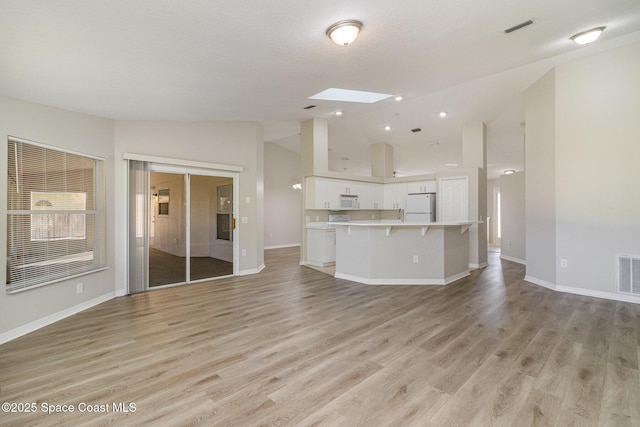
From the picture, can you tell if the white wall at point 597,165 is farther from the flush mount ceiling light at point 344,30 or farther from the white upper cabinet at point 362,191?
the flush mount ceiling light at point 344,30

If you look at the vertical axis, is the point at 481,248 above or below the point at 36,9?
below

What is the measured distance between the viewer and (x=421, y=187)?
7.50 meters

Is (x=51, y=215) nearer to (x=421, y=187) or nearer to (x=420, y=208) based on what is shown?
(x=420, y=208)

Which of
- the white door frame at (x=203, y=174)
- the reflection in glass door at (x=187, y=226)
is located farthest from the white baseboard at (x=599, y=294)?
the reflection in glass door at (x=187, y=226)

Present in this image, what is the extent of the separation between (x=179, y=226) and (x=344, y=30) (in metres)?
4.19

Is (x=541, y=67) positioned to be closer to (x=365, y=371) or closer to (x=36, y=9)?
(x=365, y=371)

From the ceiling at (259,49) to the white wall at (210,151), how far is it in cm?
25

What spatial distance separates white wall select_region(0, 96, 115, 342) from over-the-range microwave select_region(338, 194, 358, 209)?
4568 mm

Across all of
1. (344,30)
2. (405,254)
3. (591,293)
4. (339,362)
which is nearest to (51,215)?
(339,362)

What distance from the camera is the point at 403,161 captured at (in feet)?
33.4

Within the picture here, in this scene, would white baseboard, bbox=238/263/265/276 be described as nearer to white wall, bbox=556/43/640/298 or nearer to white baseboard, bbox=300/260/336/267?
white baseboard, bbox=300/260/336/267

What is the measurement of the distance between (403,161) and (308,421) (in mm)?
9532

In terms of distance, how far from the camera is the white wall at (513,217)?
687 centimetres

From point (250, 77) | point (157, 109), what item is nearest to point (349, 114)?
point (250, 77)
